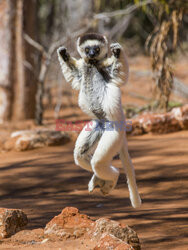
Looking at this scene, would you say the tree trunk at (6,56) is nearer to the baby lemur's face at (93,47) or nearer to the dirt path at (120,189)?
the dirt path at (120,189)

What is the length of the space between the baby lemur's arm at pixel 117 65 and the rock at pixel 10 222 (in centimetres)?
179

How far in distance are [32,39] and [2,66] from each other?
1145 mm

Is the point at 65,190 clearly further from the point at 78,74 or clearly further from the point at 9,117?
the point at 9,117

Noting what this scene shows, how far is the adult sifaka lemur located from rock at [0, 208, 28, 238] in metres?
1.20

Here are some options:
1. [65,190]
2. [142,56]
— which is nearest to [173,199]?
[65,190]

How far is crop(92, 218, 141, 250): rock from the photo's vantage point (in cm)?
352

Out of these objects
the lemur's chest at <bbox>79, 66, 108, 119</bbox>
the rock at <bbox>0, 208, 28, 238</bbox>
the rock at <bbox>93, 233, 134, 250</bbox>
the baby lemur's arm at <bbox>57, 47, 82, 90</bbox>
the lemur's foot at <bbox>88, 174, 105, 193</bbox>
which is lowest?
the rock at <bbox>0, 208, 28, 238</bbox>

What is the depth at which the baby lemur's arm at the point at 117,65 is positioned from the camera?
296 cm

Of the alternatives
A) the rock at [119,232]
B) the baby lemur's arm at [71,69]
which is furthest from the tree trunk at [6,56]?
the baby lemur's arm at [71,69]

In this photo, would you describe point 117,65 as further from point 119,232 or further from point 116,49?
point 119,232

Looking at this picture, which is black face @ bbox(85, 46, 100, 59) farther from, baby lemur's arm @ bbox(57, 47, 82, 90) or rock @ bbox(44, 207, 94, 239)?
rock @ bbox(44, 207, 94, 239)

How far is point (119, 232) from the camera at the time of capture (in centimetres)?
357

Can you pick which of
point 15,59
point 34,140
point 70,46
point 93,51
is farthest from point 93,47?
point 15,59

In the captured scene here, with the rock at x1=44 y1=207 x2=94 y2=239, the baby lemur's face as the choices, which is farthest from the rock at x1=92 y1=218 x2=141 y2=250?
the baby lemur's face
